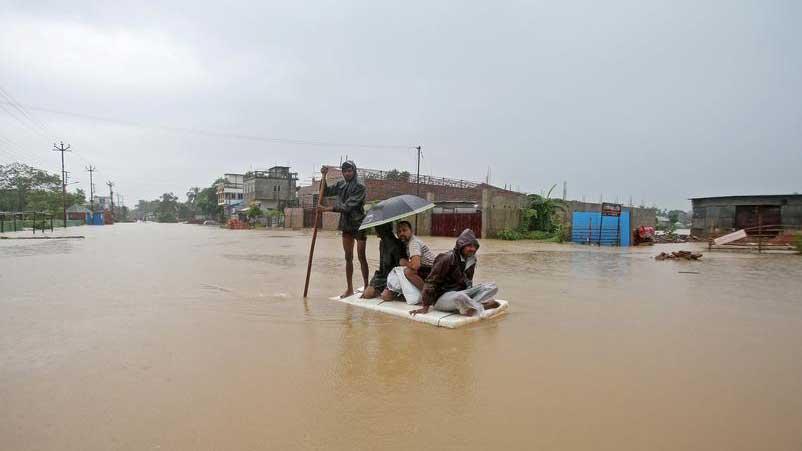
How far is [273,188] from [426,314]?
178 feet

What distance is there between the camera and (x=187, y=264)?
32.7 feet

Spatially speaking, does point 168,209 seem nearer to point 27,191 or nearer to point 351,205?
point 27,191

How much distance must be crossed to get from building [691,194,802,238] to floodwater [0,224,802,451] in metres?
20.7

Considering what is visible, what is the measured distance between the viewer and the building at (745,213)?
22109 mm

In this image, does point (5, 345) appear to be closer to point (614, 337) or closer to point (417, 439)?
point (417, 439)

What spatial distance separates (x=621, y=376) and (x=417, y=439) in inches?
67.8

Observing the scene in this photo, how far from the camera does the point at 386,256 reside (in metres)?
5.56

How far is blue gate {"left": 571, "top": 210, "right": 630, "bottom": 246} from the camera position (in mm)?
19516

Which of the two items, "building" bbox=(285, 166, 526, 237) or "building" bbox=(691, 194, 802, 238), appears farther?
"building" bbox=(285, 166, 526, 237)

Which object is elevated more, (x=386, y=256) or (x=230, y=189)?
(x=230, y=189)

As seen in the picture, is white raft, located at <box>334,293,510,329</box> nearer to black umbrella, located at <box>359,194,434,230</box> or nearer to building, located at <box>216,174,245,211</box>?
black umbrella, located at <box>359,194,434,230</box>

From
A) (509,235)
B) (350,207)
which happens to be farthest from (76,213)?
(350,207)

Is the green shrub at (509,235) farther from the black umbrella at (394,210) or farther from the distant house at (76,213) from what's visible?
the distant house at (76,213)

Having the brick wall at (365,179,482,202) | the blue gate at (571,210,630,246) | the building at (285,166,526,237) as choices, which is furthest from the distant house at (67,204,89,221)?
the blue gate at (571,210,630,246)
